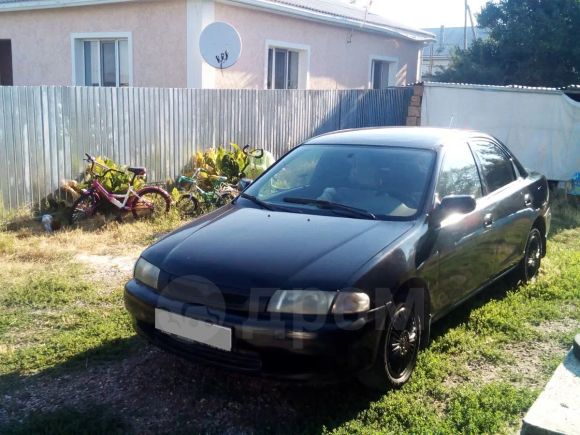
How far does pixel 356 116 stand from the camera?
1351cm

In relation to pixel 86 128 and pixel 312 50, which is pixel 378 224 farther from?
pixel 312 50

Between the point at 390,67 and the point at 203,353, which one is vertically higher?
the point at 390,67

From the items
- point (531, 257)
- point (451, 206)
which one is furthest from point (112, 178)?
point (451, 206)

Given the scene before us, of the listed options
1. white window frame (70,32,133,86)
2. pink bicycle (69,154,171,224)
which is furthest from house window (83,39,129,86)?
pink bicycle (69,154,171,224)

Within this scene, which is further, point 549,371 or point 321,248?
point 549,371

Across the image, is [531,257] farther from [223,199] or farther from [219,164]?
[219,164]

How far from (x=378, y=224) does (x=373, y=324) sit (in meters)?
0.79

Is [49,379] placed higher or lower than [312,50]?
lower

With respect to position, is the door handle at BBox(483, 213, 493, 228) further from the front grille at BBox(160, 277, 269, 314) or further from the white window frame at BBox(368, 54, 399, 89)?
the white window frame at BBox(368, 54, 399, 89)

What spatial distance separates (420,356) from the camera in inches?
163

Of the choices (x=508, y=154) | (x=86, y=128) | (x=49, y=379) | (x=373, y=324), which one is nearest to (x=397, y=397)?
(x=373, y=324)

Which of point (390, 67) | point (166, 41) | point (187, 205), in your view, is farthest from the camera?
point (390, 67)

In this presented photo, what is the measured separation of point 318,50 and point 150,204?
8.57 metres

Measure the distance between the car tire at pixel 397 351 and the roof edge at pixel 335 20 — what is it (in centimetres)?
986
